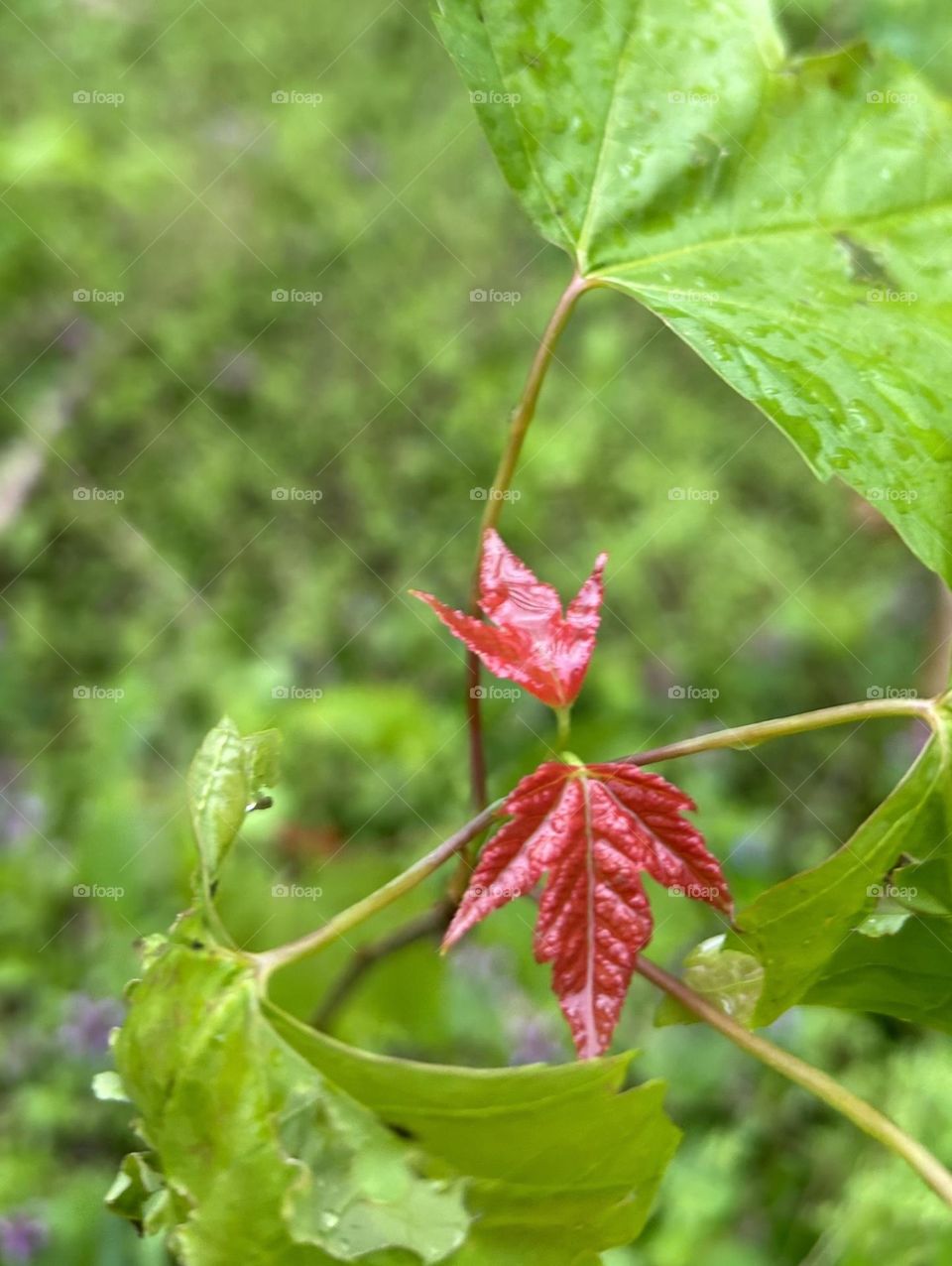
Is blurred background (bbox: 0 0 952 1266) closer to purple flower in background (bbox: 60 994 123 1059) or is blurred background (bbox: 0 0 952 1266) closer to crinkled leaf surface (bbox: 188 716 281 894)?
purple flower in background (bbox: 60 994 123 1059)

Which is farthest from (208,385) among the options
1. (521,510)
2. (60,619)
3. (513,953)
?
(513,953)

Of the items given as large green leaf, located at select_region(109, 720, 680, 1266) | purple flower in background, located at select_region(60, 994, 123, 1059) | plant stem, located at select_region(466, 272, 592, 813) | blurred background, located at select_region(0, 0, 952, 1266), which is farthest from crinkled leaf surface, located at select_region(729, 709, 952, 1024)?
purple flower in background, located at select_region(60, 994, 123, 1059)

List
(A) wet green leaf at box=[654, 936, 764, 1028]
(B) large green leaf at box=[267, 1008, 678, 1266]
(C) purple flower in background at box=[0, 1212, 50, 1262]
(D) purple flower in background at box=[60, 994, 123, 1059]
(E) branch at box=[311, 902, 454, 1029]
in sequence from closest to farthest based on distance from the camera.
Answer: (B) large green leaf at box=[267, 1008, 678, 1266], (A) wet green leaf at box=[654, 936, 764, 1028], (E) branch at box=[311, 902, 454, 1029], (C) purple flower in background at box=[0, 1212, 50, 1262], (D) purple flower in background at box=[60, 994, 123, 1059]

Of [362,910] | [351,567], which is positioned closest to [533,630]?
[362,910]

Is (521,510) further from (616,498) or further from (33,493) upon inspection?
(33,493)

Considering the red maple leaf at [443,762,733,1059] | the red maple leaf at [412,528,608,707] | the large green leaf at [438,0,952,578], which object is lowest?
the red maple leaf at [443,762,733,1059]

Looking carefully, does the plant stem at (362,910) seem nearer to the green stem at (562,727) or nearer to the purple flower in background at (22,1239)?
the green stem at (562,727)

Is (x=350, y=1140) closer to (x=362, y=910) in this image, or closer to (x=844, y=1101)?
(x=362, y=910)
